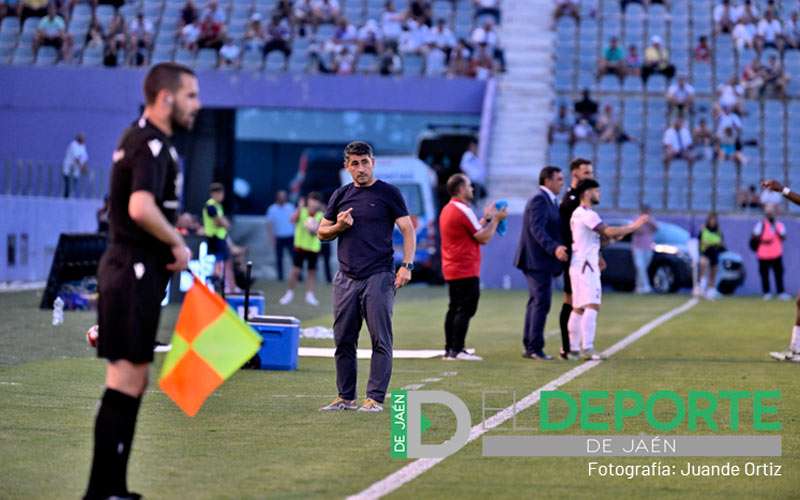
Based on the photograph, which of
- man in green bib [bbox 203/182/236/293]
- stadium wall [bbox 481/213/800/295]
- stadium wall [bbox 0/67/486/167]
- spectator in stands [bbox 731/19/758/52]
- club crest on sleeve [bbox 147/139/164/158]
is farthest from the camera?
spectator in stands [bbox 731/19/758/52]

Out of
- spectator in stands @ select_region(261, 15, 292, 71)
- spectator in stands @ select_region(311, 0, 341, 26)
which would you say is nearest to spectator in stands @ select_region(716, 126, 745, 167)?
spectator in stands @ select_region(311, 0, 341, 26)

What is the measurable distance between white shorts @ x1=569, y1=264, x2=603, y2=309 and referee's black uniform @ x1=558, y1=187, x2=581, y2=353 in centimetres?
22

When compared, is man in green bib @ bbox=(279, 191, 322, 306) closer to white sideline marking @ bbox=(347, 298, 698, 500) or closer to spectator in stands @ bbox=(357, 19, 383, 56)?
white sideline marking @ bbox=(347, 298, 698, 500)

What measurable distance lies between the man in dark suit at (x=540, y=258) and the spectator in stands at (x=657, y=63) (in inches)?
1047

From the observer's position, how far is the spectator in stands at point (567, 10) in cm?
4581

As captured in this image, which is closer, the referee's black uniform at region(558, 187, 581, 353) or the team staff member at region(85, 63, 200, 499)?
the team staff member at region(85, 63, 200, 499)

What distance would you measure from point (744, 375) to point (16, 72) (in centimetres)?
2867

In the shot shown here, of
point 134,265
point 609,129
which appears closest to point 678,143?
point 609,129

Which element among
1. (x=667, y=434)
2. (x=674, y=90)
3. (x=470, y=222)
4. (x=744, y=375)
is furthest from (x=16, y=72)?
(x=667, y=434)

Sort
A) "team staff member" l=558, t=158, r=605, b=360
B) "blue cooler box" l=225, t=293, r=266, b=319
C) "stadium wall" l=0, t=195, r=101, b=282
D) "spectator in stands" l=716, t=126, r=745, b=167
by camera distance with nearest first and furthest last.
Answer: "team staff member" l=558, t=158, r=605, b=360, "blue cooler box" l=225, t=293, r=266, b=319, "stadium wall" l=0, t=195, r=101, b=282, "spectator in stands" l=716, t=126, r=745, b=167

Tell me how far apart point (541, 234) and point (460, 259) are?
890 millimetres

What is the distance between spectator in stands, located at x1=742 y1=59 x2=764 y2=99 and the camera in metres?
43.1

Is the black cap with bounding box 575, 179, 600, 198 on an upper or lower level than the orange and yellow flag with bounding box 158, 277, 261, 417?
upper

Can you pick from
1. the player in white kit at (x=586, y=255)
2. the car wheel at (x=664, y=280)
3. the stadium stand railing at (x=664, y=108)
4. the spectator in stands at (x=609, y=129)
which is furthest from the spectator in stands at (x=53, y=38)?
the player in white kit at (x=586, y=255)
